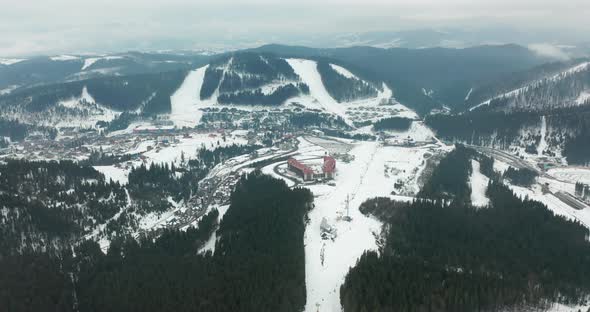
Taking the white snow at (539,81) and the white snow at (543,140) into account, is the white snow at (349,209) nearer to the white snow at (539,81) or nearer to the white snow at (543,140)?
the white snow at (543,140)

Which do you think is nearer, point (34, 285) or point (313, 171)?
point (34, 285)

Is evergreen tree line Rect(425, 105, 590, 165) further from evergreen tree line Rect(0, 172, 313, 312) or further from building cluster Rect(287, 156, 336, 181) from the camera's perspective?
evergreen tree line Rect(0, 172, 313, 312)

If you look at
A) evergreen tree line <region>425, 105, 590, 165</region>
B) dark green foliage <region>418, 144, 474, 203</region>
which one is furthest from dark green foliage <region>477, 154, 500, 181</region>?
evergreen tree line <region>425, 105, 590, 165</region>

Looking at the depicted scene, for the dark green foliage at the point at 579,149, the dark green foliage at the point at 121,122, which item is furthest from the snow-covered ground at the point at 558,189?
the dark green foliage at the point at 121,122

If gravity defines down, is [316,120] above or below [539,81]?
below

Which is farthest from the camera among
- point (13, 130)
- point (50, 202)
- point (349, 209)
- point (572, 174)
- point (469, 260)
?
point (13, 130)

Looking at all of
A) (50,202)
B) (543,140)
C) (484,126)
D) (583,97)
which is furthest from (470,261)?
(583,97)

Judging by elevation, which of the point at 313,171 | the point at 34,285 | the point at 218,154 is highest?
the point at 313,171

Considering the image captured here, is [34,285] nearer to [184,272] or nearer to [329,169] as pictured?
[184,272]
